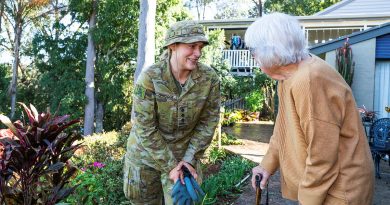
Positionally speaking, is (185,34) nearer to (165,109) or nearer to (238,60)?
(165,109)

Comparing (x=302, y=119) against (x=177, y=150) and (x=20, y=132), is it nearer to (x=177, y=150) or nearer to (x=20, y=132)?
(x=177, y=150)

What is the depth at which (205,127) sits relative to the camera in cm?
307

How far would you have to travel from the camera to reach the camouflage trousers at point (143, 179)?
302 cm

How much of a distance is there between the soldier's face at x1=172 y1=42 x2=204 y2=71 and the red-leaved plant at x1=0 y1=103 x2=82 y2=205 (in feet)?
3.75

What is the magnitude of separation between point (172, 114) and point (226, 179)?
3.06 m

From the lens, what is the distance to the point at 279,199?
5.05 metres

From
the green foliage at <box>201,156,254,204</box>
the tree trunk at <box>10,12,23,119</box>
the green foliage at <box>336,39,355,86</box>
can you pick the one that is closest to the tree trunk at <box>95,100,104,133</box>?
the tree trunk at <box>10,12,23,119</box>

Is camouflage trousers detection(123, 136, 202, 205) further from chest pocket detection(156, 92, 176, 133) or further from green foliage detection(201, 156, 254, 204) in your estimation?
green foliage detection(201, 156, 254, 204)

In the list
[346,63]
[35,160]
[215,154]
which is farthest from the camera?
[346,63]

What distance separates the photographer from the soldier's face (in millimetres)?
2809

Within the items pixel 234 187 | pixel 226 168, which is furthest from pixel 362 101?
pixel 234 187

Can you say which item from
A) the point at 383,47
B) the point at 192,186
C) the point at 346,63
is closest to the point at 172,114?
the point at 192,186

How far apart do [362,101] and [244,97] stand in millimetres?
7248

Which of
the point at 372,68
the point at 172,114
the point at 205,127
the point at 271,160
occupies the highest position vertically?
the point at 372,68
